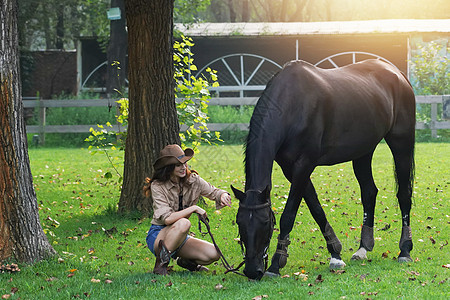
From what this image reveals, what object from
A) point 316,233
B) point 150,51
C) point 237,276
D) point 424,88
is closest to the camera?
point 237,276

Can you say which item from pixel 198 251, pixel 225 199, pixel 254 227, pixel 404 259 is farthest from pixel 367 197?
pixel 254 227

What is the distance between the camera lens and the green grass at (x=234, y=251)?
16.6 ft

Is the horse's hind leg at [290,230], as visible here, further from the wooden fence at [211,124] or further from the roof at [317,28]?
the roof at [317,28]

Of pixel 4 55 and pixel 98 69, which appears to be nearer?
→ pixel 4 55

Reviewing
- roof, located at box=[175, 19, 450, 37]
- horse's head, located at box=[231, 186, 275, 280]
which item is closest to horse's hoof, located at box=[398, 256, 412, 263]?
horse's head, located at box=[231, 186, 275, 280]

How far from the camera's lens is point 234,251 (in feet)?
22.3

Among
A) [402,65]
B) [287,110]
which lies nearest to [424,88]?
[402,65]

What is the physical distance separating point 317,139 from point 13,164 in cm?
269

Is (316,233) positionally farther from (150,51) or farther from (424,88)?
(424,88)

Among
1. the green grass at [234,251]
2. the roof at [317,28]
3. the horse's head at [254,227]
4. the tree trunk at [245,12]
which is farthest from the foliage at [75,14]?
the horse's head at [254,227]

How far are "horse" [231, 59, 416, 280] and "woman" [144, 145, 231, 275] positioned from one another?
18.5 inches

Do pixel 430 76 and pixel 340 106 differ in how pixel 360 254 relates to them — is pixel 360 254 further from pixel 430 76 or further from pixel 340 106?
pixel 430 76

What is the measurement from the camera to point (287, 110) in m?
5.69

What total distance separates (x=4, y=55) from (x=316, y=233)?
4.01 meters
